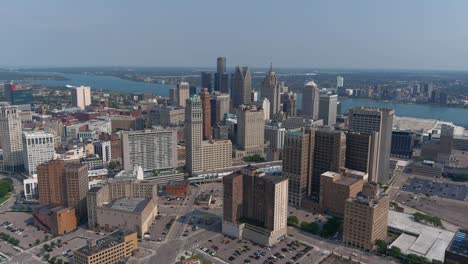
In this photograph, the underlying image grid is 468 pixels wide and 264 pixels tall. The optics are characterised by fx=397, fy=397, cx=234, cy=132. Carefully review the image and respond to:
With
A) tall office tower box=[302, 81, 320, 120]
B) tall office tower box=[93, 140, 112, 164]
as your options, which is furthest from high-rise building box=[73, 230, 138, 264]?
tall office tower box=[302, 81, 320, 120]

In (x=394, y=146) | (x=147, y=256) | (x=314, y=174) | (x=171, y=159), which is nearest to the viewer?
(x=147, y=256)

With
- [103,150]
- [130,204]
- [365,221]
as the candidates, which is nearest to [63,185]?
[130,204]

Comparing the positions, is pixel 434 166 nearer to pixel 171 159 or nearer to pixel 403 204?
pixel 403 204

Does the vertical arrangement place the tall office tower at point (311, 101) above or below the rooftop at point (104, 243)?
above

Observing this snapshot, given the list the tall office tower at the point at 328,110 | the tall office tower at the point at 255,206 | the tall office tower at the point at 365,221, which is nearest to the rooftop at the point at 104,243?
the tall office tower at the point at 255,206

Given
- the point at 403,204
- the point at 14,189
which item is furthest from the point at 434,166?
the point at 14,189

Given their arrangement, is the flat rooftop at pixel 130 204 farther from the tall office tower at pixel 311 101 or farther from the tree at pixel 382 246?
the tall office tower at pixel 311 101

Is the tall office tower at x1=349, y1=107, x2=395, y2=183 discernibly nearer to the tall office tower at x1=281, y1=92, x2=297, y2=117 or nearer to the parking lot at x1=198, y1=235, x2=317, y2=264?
the parking lot at x1=198, y1=235, x2=317, y2=264
